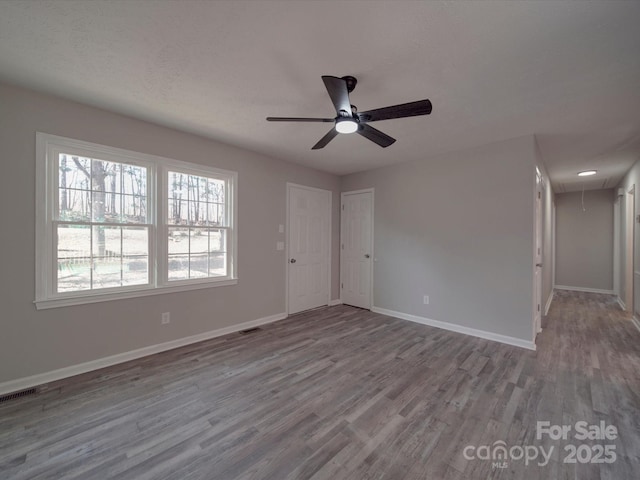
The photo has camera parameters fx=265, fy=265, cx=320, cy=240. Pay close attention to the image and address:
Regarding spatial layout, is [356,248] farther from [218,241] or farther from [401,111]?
[401,111]

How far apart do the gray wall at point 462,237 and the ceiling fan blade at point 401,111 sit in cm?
220

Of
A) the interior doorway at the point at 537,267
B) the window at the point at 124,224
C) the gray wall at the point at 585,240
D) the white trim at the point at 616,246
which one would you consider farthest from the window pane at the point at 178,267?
the gray wall at the point at 585,240

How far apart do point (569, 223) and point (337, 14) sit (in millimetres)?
8299

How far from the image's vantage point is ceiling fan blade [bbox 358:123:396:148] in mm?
2281

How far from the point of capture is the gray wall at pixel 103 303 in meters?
2.28

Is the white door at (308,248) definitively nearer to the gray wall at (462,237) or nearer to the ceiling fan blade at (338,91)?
the gray wall at (462,237)

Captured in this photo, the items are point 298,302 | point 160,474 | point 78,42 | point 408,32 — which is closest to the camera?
point 160,474

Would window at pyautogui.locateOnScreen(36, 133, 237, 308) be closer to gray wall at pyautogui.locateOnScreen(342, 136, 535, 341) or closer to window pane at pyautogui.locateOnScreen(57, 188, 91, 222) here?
window pane at pyautogui.locateOnScreen(57, 188, 91, 222)

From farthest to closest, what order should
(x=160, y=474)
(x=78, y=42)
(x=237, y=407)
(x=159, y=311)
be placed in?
(x=159, y=311), (x=237, y=407), (x=78, y=42), (x=160, y=474)

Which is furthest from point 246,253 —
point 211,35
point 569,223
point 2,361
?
point 569,223

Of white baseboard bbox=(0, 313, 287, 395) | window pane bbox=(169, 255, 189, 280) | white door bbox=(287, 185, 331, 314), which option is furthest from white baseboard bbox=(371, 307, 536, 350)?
window pane bbox=(169, 255, 189, 280)

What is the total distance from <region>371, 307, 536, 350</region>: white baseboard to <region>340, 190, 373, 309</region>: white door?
498mm

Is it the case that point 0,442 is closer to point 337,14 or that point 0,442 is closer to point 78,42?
point 78,42

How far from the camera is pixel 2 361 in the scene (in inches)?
88.0
